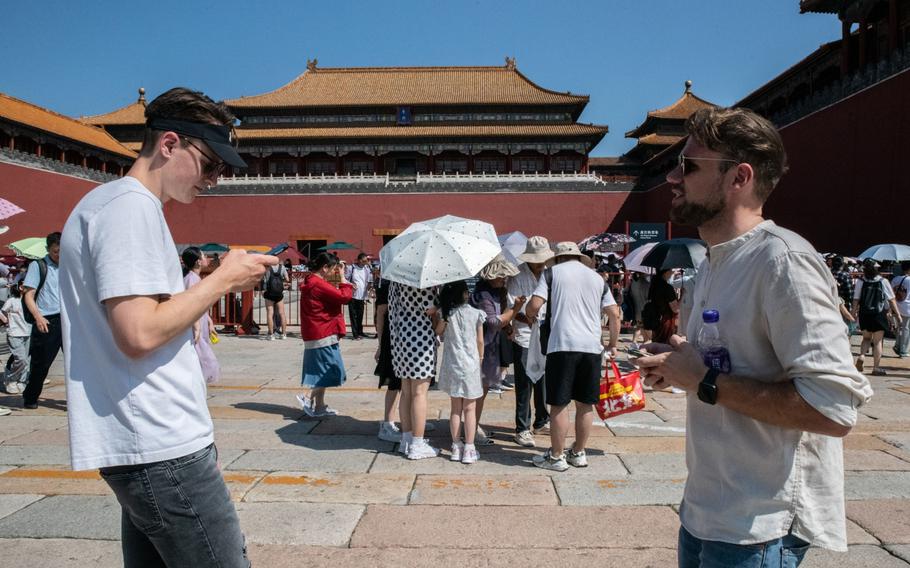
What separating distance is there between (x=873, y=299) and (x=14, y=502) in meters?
8.46

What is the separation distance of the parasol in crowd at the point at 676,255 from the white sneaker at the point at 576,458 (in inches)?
127

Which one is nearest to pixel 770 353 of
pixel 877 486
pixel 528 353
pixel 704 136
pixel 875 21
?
pixel 704 136

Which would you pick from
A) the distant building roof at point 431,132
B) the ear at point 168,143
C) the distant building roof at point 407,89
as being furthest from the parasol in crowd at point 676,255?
the distant building roof at point 407,89

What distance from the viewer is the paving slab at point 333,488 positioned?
12.0 feet

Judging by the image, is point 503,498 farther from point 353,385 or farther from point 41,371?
point 41,371

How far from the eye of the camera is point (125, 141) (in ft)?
113

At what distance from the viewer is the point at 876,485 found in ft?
12.6

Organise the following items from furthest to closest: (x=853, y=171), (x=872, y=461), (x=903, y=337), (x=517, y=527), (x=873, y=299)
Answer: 1. (x=853, y=171)
2. (x=903, y=337)
3. (x=873, y=299)
4. (x=872, y=461)
5. (x=517, y=527)

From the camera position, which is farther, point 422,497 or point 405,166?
point 405,166

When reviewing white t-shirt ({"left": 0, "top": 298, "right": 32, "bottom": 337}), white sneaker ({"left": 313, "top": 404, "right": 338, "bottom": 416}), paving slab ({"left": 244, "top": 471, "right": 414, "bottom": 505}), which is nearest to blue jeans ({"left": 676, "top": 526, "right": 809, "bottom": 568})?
paving slab ({"left": 244, "top": 471, "right": 414, "bottom": 505})

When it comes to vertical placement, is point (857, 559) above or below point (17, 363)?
below

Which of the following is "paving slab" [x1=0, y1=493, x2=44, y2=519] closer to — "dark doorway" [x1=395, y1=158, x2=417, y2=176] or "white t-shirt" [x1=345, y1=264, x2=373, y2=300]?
"white t-shirt" [x1=345, y1=264, x2=373, y2=300]

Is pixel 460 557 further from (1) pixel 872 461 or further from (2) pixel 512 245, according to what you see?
(2) pixel 512 245

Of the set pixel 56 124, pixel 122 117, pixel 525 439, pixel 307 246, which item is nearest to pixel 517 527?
pixel 525 439
